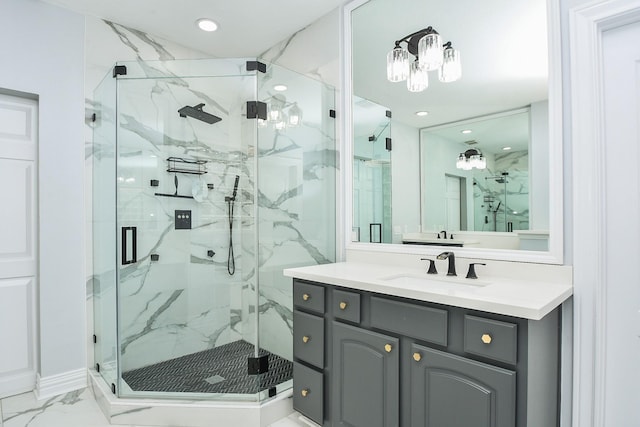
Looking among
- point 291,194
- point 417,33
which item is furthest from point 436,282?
point 417,33

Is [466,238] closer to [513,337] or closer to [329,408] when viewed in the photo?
[513,337]

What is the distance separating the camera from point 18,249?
8.14 ft

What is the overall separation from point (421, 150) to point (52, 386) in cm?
294

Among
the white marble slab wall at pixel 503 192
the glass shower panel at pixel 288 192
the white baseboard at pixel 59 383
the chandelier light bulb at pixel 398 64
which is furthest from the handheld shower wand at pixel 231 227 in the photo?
the white marble slab wall at pixel 503 192

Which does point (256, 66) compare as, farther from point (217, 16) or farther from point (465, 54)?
point (465, 54)

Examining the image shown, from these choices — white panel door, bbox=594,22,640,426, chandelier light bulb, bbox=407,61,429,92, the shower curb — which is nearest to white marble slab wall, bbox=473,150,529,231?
white panel door, bbox=594,22,640,426

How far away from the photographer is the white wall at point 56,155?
2.42 metres

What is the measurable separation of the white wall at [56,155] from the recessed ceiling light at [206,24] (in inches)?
32.9

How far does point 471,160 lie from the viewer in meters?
2.01

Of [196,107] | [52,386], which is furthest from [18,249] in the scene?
[196,107]

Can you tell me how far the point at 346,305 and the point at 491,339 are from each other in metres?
0.70

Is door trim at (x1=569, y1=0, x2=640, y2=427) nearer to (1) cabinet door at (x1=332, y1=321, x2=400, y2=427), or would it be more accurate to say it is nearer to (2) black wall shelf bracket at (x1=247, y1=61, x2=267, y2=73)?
(1) cabinet door at (x1=332, y1=321, x2=400, y2=427)

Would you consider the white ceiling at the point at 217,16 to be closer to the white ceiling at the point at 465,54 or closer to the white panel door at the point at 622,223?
the white ceiling at the point at 465,54

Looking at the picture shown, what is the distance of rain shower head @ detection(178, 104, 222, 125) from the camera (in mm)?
2820
